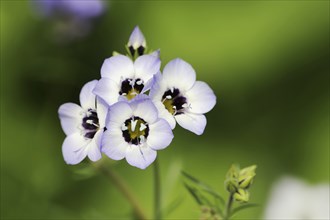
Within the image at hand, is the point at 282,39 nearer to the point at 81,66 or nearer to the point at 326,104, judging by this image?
the point at 326,104

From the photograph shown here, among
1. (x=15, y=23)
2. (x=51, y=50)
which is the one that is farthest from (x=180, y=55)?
(x=15, y=23)

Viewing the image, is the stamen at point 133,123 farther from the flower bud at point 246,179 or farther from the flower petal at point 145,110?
the flower bud at point 246,179

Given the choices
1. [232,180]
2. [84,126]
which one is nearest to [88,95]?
[84,126]

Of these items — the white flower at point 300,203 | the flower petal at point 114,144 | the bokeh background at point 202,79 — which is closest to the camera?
the flower petal at point 114,144

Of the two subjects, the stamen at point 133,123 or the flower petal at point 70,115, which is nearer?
the stamen at point 133,123

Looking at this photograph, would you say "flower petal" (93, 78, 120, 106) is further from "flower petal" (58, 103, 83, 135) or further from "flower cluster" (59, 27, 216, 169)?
"flower petal" (58, 103, 83, 135)

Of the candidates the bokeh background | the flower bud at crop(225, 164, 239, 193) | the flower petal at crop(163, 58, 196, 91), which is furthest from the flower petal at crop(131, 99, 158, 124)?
the bokeh background

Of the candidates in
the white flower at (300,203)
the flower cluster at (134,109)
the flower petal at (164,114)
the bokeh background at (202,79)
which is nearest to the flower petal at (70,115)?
the flower cluster at (134,109)

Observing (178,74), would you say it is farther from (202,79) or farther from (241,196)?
(202,79)
